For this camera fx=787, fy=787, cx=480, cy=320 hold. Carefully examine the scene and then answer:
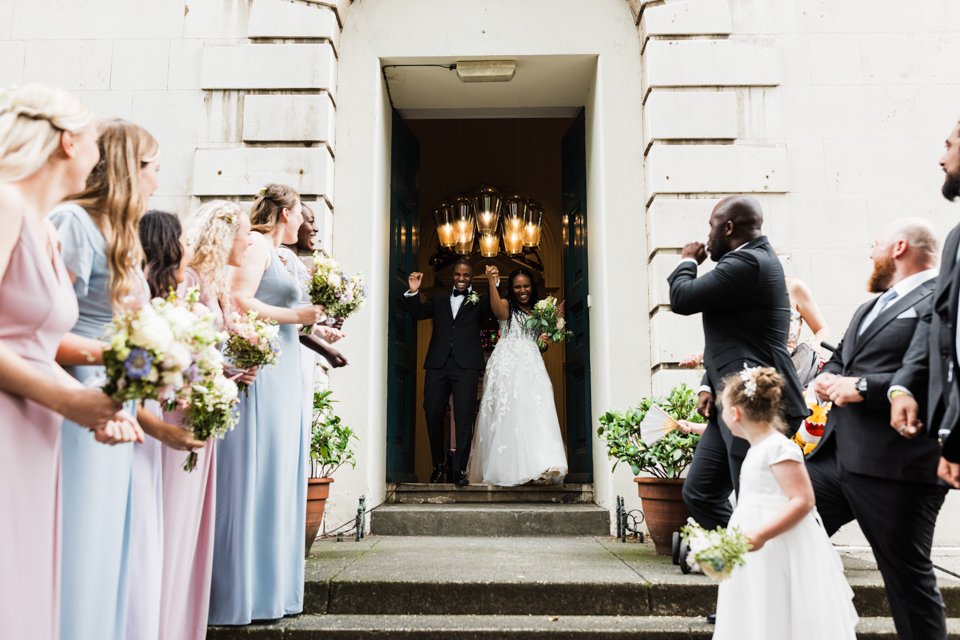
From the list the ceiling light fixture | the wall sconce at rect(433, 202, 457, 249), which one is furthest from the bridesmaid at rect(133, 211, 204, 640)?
the wall sconce at rect(433, 202, 457, 249)

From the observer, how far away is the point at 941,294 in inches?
103

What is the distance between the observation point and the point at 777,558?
3070mm

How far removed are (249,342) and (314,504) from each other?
2214mm

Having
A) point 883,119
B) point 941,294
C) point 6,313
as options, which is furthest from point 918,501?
point 883,119

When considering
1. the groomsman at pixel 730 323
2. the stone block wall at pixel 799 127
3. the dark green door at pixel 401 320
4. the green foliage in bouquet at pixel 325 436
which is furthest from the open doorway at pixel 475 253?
the groomsman at pixel 730 323

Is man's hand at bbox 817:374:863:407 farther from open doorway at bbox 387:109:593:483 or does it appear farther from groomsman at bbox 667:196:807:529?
open doorway at bbox 387:109:593:483

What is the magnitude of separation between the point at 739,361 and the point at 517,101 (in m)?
5.04

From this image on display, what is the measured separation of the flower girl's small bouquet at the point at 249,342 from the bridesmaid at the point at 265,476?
0.34 metres

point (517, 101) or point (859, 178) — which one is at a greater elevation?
point (517, 101)

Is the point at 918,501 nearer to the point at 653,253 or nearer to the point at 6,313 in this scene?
the point at 6,313

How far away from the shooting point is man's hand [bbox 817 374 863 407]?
3.20 metres

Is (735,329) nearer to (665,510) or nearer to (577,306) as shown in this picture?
(665,510)

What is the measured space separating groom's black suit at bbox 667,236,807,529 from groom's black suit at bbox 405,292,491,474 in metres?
4.22

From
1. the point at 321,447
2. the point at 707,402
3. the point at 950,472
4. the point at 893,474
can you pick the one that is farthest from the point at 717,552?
the point at 321,447
